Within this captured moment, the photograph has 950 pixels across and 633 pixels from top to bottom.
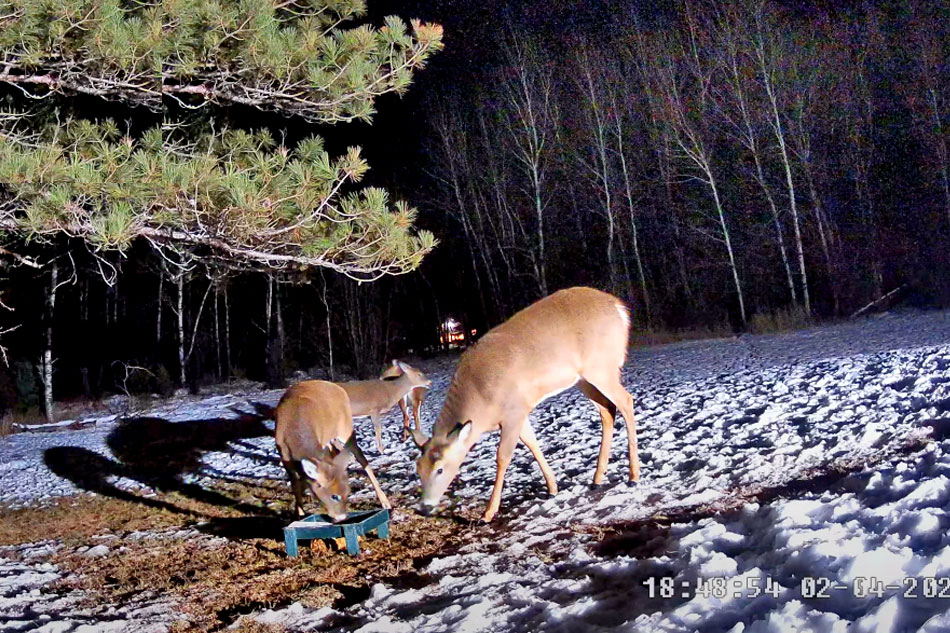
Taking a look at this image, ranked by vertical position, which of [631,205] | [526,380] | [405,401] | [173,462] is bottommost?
[173,462]

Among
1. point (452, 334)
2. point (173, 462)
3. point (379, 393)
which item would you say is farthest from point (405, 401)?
point (452, 334)

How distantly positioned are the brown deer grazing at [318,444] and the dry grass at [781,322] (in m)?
16.5

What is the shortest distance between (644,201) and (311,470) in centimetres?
2959

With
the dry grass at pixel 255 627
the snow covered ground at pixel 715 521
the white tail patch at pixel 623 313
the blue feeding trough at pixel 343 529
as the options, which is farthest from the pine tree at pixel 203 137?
the dry grass at pixel 255 627

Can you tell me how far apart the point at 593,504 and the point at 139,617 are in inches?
138

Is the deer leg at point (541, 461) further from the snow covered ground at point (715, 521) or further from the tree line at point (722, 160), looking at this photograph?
the tree line at point (722, 160)

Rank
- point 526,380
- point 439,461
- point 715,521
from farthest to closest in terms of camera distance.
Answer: point 526,380, point 439,461, point 715,521

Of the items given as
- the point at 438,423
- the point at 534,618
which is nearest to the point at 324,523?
the point at 438,423

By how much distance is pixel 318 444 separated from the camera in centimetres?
764

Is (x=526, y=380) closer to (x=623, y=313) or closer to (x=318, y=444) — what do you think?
(x=623, y=313)

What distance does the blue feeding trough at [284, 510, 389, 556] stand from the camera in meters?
6.36

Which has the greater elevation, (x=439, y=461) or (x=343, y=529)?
(x=439, y=461)

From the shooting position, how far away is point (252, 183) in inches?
316

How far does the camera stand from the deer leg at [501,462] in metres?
6.86
